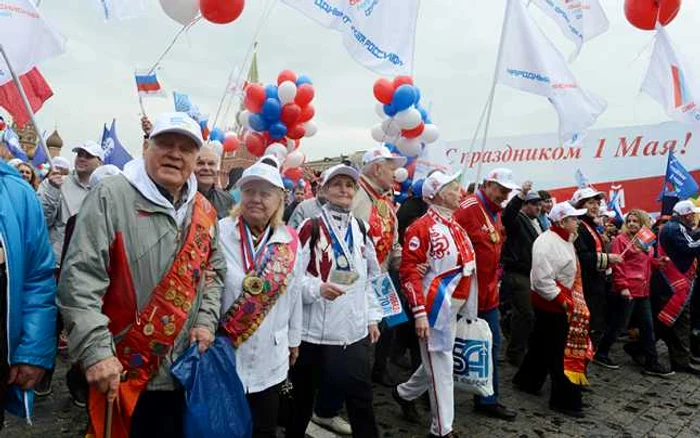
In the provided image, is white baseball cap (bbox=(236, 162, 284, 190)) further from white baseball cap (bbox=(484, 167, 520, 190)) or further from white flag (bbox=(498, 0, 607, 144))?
white flag (bbox=(498, 0, 607, 144))

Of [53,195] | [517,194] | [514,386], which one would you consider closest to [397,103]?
[517,194]

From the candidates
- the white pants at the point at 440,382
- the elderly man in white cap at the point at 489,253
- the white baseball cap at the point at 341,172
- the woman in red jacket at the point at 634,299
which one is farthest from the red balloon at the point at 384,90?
the white pants at the point at 440,382

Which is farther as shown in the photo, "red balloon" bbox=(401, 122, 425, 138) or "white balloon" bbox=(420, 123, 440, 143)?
"white balloon" bbox=(420, 123, 440, 143)

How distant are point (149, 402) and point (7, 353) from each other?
0.61m

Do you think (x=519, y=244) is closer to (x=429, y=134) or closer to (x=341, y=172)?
(x=429, y=134)

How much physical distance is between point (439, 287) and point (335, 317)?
0.96 metres

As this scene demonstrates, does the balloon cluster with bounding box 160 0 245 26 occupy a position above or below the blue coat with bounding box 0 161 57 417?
above

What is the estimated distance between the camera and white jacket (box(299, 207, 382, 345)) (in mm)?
3168

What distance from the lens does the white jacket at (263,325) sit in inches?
103

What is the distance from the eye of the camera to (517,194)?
5121 mm

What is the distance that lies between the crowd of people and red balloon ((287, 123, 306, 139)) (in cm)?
244

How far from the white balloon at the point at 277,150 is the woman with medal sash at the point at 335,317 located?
4.03 metres

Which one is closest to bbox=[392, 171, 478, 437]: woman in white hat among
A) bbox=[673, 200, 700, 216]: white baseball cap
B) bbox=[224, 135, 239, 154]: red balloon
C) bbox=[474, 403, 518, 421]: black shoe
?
bbox=[474, 403, 518, 421]: black shoe

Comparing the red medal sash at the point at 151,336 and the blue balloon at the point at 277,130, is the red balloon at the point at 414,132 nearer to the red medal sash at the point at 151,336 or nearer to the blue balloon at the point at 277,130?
the blue balloon at the point at 277,130
